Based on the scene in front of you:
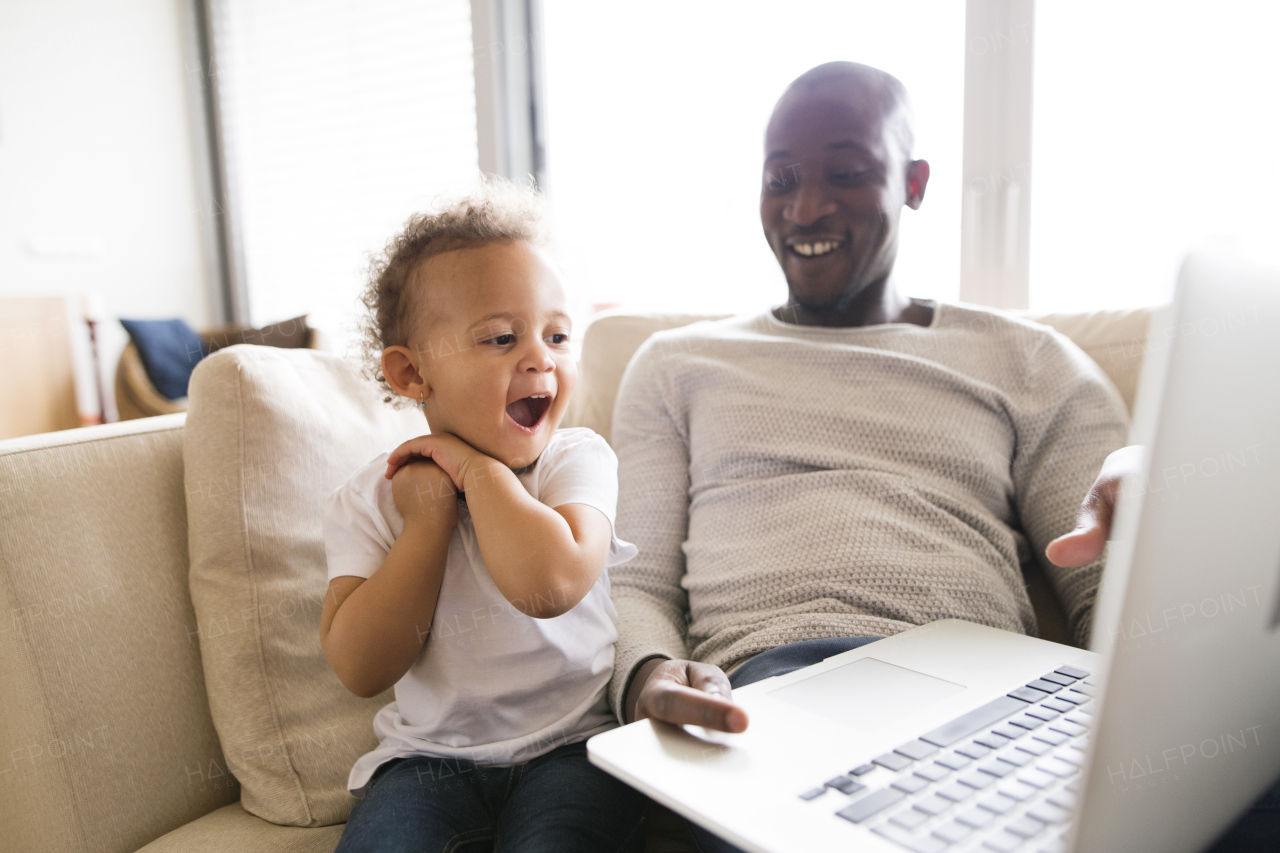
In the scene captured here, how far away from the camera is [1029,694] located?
2.26 ft

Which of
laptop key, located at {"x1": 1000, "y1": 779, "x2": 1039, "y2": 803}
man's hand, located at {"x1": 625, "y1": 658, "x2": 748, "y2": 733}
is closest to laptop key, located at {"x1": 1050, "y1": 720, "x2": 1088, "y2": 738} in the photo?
laptop key, located at {"x1": 1000, "y1": 779, "x2": 1039, "y2": 803}

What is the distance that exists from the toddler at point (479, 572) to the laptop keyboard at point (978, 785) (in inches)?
12.4

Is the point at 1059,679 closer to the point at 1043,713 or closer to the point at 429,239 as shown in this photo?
the point at 1043,713

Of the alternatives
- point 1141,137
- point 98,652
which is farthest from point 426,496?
point 1141,137

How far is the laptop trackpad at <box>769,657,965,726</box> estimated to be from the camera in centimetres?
66

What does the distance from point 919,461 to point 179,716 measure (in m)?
0.93

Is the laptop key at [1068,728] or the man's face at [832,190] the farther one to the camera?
the man's face at [832,190]

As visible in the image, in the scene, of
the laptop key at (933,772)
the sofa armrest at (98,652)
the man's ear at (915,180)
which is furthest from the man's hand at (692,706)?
the man's ear at (915,180)

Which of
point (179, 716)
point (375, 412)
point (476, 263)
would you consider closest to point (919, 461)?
point (476, 263)

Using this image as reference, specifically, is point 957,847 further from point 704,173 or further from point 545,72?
point 545,72

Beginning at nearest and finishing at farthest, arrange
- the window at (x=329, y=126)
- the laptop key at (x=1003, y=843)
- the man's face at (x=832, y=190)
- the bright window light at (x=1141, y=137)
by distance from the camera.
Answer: the laptop key at (x=1003, y=843) < the man's face at (x=832, y=190) < the bright window light at (x=1141, y=137) < the window at (x=329, y=126)

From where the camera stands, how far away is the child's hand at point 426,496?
824 mm

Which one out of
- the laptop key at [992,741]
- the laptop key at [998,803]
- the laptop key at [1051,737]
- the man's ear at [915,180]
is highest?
the man's ear at [915,180]

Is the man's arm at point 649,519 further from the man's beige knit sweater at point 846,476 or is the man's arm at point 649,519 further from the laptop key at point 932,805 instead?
the laptop key at point 932,805
